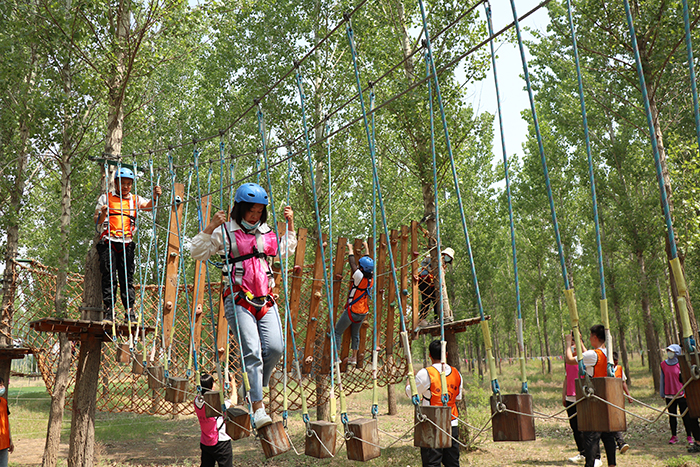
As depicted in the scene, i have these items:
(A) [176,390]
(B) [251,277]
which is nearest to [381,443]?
(A) [176,390]

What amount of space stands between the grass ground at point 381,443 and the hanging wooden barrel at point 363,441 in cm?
219

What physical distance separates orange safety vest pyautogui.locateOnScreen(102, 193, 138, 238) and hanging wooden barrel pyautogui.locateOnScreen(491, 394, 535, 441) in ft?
12.3

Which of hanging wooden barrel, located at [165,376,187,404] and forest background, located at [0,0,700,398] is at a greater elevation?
forest background, located at [0,0,700,398]

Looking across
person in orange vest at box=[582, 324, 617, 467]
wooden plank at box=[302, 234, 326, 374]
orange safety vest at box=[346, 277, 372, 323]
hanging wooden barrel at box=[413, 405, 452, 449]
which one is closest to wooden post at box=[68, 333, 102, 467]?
wooden plank at box=[302, 234, 326, 374]

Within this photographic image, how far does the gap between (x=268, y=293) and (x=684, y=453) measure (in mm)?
6124

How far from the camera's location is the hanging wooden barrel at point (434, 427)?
2.42 metres

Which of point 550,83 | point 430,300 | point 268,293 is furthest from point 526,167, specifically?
point 268,293

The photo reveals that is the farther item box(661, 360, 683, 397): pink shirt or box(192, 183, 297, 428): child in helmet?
box(661, 360, 683, 397): pink shirt

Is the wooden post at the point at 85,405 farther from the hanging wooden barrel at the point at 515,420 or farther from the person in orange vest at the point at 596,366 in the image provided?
the person in orange vest at the point at 596,366

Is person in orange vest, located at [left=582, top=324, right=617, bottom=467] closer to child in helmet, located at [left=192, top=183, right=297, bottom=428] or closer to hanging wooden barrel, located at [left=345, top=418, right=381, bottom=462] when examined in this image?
hanging wooden barrel, located at [left=345, top=418, right=381, bottom=462]

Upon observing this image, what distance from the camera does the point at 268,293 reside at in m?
3.17

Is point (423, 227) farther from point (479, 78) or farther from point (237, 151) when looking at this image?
point (237, 151)

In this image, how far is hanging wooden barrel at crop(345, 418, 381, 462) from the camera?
2729 mm

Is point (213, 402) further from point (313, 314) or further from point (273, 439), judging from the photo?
point (313, 314)
